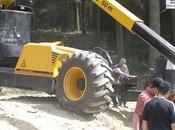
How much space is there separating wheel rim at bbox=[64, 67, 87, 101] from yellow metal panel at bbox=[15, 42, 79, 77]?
538 millimetres

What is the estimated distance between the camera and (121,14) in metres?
12.5

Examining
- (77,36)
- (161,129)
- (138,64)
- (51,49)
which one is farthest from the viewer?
(77,36)

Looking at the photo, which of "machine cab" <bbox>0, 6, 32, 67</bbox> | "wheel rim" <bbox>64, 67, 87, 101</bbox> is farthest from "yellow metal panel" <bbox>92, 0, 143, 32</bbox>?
"machine cab" <bbox>0, 6, 32, 67</bbox>

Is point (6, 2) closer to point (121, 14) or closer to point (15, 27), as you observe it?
point (15, 27)

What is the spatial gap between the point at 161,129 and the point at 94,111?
5.52 m

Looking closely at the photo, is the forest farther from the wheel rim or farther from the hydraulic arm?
the hydraulic arm

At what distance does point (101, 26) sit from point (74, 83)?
25.5 metres

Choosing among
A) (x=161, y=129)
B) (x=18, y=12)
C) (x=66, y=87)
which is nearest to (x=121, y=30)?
(x=18, y=12)

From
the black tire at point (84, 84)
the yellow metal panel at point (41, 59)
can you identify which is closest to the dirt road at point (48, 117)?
the black tire at point (84, 84)

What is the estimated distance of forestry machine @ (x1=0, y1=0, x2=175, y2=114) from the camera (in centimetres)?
1252

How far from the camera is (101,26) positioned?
38969mm

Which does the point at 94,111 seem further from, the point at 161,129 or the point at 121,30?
the point at 121,30

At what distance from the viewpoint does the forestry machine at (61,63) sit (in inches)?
493

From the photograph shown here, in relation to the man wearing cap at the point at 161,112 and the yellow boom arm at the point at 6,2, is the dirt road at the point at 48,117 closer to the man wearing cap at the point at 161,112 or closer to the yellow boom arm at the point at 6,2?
the yellow boom arm at the point at 6,2
